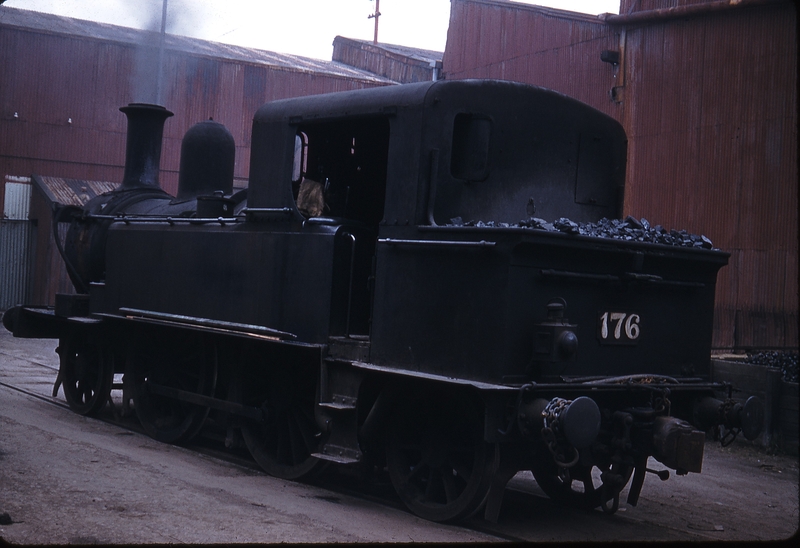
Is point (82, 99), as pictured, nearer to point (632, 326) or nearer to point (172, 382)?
point (172, 382)

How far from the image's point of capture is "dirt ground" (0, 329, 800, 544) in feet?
17.7

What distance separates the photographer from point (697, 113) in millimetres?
14773

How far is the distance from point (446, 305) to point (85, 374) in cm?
621

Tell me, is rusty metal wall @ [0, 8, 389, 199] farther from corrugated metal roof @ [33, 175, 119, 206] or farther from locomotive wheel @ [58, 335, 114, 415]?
locomotive wheel @ [58, 335, 114, 415]

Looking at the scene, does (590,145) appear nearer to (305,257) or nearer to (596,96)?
(305,257)

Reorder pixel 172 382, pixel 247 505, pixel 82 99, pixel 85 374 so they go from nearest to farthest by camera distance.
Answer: pixel 247 505 → pixel 172 382 → pixel 85 374 → pixel 82 99

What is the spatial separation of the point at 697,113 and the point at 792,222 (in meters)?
2.54

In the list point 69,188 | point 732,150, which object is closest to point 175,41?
point 69,188

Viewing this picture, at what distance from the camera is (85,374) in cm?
1049

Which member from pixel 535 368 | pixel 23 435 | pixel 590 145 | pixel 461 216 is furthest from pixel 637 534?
pixel 23 435

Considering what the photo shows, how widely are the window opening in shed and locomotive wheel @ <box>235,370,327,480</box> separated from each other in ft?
4.80

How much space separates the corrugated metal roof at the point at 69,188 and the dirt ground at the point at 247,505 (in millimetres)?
15258

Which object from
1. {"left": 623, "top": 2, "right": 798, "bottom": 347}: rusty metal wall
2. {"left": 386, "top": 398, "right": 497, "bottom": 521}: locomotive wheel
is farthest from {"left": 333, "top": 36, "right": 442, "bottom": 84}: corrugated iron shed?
{"left": 386, "top": 398, "right": 497, "bottom": 521}: locomotive wheel

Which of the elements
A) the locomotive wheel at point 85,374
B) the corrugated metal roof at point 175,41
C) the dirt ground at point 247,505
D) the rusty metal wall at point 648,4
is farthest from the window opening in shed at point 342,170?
the corrugated metal roof at point 175,41
